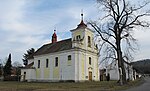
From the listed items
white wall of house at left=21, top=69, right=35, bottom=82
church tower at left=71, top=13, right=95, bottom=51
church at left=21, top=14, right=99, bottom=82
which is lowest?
white wall of house at left=21, top=69, right=35, bottom=82

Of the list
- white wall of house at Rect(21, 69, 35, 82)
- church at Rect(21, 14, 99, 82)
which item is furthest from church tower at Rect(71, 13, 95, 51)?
white wall of house at Rect(21, 69, 35, 82)

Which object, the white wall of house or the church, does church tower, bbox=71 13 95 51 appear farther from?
the white wall of house

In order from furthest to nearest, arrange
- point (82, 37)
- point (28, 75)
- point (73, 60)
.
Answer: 1. point (28, 75)
2. point (82, 37)
3. point (73, 60)

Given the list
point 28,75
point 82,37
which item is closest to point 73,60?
point 82,37

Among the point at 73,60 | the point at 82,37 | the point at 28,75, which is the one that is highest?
the point at 82,37

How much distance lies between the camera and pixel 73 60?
153 ft

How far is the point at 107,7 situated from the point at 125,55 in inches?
337

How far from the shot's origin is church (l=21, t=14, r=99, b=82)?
153ft

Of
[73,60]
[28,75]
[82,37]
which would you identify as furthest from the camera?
[28,75]

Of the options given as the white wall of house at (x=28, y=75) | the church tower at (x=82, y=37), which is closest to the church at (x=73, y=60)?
the church tower at (x=82, y=37)

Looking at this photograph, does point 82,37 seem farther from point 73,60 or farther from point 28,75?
point 28,75

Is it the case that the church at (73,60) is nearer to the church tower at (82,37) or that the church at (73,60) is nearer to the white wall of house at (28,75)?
the church tower at (82,37)

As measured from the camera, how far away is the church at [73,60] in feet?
153

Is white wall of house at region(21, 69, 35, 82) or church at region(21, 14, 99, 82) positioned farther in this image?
white wall of house at region(21, 69, 35, 82)
